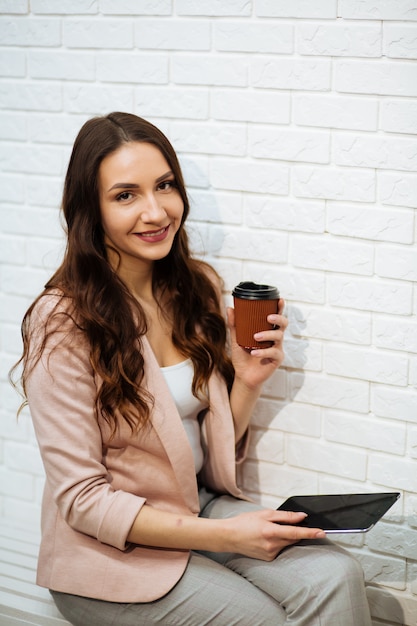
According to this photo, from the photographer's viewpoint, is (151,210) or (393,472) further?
(393,472)

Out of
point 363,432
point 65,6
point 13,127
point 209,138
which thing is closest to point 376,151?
point 209,138

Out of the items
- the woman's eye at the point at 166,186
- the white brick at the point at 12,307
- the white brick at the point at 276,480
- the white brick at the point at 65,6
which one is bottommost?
the white brick at the point at 276,480

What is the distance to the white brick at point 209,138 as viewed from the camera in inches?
81.0

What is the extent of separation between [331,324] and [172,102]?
0.66 metres

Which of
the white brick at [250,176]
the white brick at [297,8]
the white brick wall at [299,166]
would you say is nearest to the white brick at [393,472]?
the white brick wall at [299,166]

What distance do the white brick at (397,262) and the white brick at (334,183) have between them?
124 millimetres

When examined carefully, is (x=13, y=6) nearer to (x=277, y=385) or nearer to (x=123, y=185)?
(x=123, y=185)

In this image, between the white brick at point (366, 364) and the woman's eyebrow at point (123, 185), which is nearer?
the woman's eyebrow at point (123, 185)

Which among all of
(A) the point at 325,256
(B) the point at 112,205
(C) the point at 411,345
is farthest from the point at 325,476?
(B) the point at 112,205

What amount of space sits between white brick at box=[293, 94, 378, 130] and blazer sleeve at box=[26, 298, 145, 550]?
27.9 inches

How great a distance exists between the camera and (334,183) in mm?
1962

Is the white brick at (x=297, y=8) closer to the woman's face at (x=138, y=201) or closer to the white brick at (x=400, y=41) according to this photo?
the white brick at (x=400, y=41)

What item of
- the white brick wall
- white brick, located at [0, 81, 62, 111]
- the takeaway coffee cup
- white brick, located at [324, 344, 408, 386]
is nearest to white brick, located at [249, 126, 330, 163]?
the white brick wall

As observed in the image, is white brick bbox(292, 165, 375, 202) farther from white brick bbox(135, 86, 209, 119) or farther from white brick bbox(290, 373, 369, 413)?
white brick bbox(290, 373, 369, 413)
